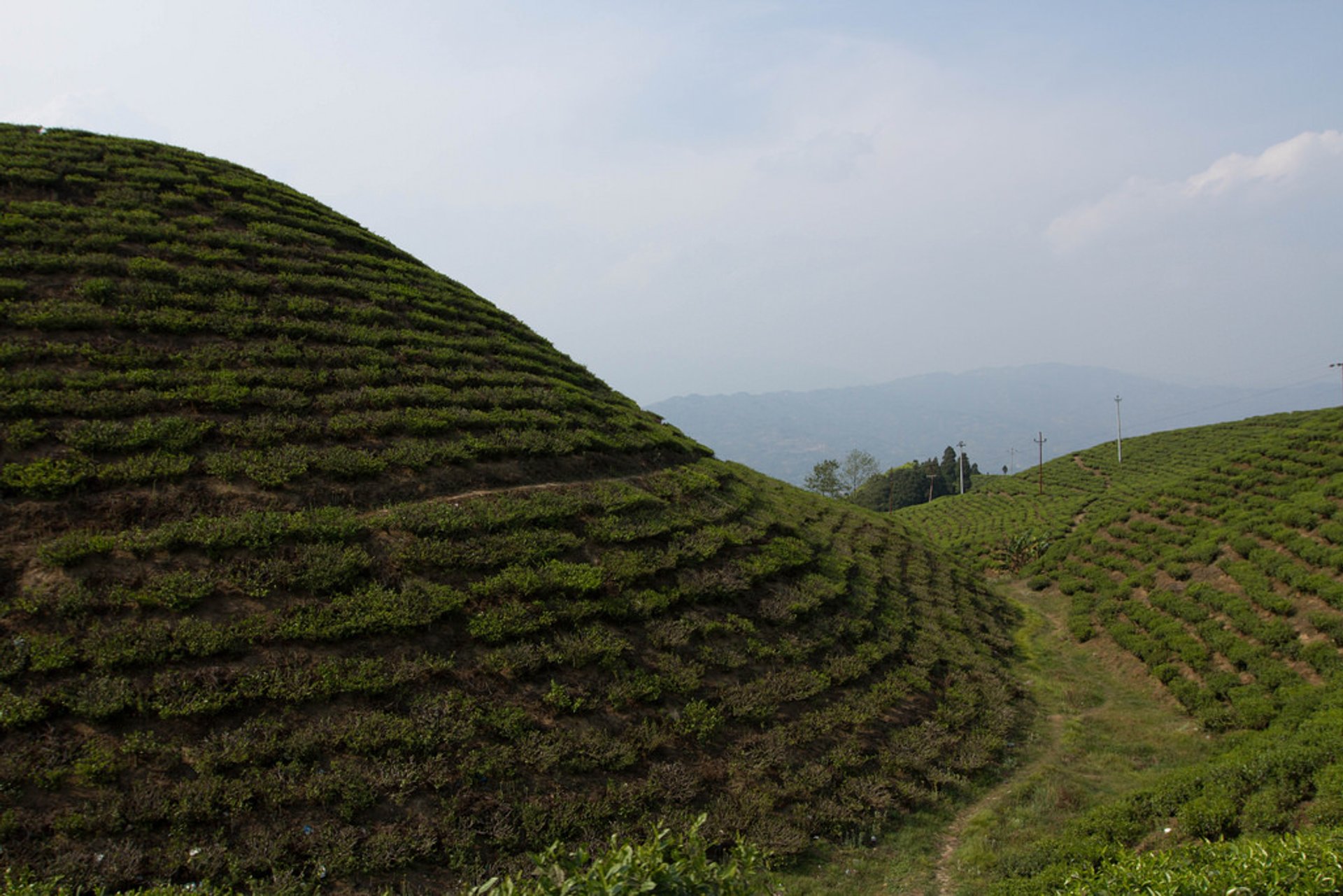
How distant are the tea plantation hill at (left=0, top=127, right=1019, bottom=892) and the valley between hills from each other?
2.2 inches

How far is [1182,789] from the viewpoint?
902 centimetres

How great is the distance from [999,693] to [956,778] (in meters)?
4.29

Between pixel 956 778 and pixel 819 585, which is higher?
pixel 819 585

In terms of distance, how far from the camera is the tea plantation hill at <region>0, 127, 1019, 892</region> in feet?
22.9

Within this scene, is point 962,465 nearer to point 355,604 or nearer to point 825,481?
point 825,481

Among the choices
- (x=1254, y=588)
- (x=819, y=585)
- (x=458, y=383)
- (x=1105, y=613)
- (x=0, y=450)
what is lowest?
(x=1105, y=613)

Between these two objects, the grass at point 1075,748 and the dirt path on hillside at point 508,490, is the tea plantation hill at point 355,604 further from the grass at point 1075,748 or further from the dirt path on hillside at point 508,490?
the grass at point 1075,748

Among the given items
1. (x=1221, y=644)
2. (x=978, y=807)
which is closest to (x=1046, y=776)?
(x=978, y=807)

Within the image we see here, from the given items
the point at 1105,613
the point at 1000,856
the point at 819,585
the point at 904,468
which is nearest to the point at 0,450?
the point at 819,585

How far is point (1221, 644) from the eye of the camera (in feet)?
50.1

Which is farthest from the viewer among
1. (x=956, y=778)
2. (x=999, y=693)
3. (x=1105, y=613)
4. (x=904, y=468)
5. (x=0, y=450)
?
(x=904, y=468)

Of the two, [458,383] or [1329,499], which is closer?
[458,383]

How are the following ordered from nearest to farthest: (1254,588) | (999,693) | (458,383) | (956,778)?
(956,778) → (999,693) → (458,383) → (1254,588)

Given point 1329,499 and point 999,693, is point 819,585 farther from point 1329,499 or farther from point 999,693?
point 1329,499
